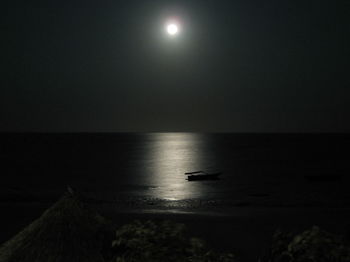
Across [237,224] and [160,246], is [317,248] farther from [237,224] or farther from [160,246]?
[237,224]

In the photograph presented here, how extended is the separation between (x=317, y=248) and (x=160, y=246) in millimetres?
1575

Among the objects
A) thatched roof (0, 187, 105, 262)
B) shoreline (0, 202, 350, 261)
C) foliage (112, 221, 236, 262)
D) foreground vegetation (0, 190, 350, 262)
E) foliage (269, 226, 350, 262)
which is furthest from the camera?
shoreline (0, 202, 350, 261)

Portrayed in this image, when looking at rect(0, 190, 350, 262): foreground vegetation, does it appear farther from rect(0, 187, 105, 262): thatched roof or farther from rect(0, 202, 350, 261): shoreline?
rect(0, 202, 350, 261): shoreline

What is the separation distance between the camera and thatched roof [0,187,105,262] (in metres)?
4.77

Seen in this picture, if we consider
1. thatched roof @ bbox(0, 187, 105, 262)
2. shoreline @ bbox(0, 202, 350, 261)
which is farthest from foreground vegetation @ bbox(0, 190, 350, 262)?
shoreline @ bbox(0, 202, 350, 261)

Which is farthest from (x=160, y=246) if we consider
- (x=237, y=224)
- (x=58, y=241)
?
(x=237, y=224)

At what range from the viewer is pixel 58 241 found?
480cm

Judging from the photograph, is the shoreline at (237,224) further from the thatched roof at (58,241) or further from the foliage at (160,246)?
the foliage at (160,246)

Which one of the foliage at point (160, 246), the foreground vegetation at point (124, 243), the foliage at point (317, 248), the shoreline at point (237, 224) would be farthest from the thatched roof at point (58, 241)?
the shoreline at point (237, 224)

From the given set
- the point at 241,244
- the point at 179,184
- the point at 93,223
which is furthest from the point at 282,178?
the point at 93,223

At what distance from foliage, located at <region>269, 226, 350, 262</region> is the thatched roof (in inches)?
97.1

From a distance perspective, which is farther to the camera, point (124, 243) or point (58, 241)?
point (58, 241)

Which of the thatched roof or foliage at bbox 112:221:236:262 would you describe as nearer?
foliage at bbox 112:221:236:262

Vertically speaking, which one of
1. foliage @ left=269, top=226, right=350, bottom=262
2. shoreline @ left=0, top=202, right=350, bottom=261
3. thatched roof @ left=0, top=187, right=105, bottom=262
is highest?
shoreline @ left=0, top=202, right=350, bottom=261
